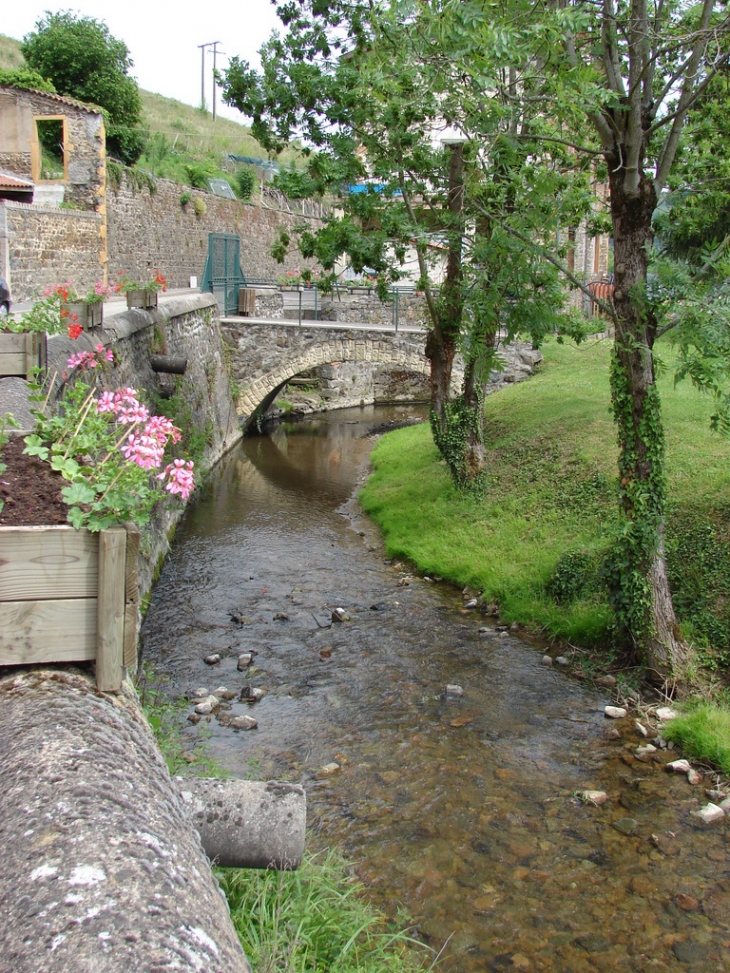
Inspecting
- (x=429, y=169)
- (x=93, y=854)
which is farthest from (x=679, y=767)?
(x=429, y=169)

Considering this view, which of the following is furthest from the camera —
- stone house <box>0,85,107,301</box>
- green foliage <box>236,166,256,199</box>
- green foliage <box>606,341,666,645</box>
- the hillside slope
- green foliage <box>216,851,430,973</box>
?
green foliage <box>236,166,256,199</box>

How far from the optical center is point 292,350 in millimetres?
19906

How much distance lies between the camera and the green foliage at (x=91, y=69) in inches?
1039

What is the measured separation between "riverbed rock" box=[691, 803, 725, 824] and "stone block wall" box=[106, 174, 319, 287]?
689 inches

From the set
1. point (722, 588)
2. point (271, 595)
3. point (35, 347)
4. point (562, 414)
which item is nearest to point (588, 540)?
point (722, 588)

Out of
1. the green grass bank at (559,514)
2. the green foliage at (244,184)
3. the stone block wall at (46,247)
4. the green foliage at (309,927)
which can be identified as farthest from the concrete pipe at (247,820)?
the green foliage at (244,184)

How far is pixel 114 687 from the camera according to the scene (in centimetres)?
301

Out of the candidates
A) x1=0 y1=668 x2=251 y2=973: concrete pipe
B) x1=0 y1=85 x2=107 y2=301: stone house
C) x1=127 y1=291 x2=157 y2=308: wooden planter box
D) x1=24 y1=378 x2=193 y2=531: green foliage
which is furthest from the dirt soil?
x1=0 y1=85 x2=107 y2=301: stone house

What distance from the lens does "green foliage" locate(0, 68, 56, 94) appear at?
2187cm

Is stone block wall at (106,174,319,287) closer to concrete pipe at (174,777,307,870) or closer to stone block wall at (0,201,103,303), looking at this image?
stone block wall at (0,201,103,303)

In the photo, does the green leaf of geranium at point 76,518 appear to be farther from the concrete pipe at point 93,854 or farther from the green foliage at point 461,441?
the green foliage at point 461,441

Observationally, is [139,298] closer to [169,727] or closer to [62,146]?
[169,727]

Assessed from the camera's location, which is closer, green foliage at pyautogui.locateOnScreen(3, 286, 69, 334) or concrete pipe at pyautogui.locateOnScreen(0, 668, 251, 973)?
concrete pipe at pyautogui.locateOnScreen(0, 668, 251, 973)

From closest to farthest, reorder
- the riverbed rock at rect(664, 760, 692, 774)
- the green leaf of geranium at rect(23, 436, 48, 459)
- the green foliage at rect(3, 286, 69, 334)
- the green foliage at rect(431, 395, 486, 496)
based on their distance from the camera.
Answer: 1. the green leaf of geranium at rect(23, 436, 48, 459)
2. the riverbed rock at rect(664, 760, 692, 774)
3. the green foliage at rect(3, 286, 69, 334)
4. the green foliage at rect(431, 395, 486, 496)
